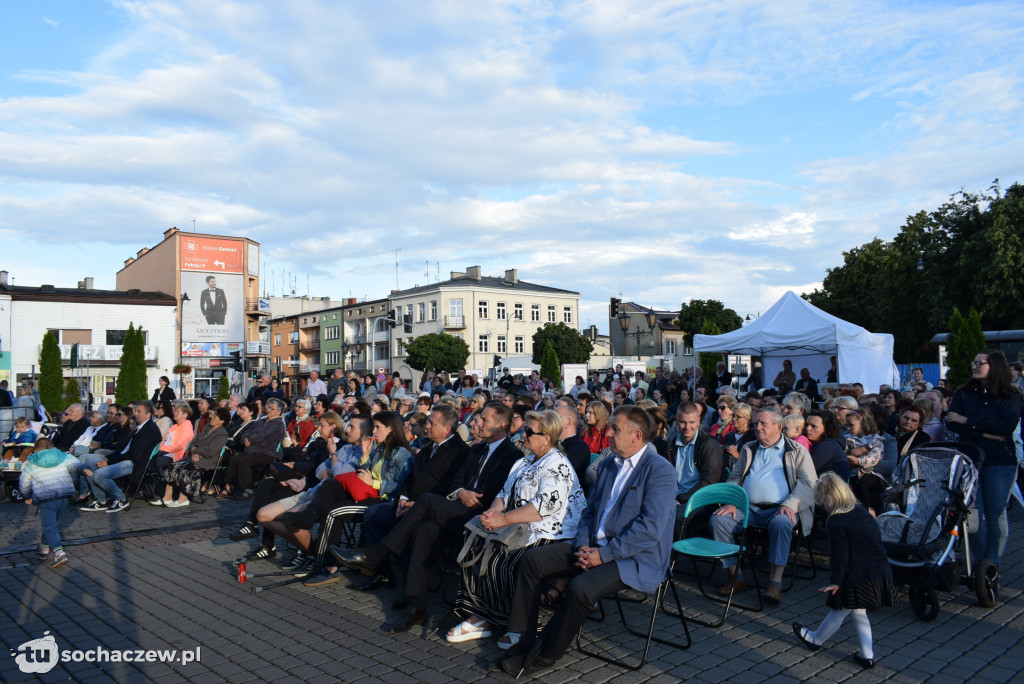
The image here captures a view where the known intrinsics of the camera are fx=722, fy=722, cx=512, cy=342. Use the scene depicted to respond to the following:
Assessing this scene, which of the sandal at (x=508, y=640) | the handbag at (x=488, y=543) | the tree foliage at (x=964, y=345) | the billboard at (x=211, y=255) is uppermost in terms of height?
the billboard at (x=211, y=255)

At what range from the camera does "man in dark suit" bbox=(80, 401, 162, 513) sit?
1061 cm

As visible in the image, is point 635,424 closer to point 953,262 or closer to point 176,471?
point 176,471

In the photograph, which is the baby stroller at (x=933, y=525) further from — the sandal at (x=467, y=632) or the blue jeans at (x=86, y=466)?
the blue jeans at (x=86, y=466)

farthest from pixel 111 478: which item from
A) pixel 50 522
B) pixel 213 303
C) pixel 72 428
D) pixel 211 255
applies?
pixel 211 255

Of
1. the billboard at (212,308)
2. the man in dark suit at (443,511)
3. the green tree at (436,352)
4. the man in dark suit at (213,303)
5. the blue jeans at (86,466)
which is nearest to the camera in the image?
the man in dark suit at (443,511)

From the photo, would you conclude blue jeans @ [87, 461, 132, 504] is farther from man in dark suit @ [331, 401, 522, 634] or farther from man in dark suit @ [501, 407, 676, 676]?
man in dark suit @ [501, 407, 676, 676]

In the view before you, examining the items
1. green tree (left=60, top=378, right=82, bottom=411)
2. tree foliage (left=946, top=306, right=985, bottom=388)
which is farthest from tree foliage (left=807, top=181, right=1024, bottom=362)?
green tree (left=60, top=378, right=82, bottom=411)

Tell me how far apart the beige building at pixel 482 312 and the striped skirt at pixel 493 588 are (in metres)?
62.6

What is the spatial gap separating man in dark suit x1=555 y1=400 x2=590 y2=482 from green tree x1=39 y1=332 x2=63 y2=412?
3139cm

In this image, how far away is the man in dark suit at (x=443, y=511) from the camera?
523cm

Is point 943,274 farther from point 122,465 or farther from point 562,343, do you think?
point 122,465

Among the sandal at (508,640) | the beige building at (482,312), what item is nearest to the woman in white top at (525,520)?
the sandal at (508,640)

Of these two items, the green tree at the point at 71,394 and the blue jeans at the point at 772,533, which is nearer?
the blue jeans at the point at 772,533

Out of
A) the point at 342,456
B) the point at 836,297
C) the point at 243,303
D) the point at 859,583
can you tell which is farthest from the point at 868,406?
the point at 243,303
